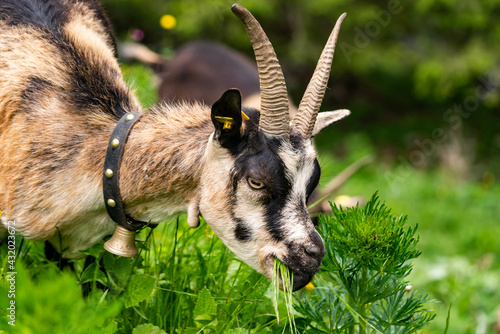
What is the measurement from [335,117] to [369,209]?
34.8 inches

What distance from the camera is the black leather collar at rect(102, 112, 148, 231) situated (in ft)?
9.33

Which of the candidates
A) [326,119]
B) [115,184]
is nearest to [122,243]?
[115,184]

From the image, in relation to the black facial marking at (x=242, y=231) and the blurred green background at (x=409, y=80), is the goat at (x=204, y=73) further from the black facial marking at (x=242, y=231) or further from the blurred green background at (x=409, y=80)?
the black facial marking at (x=242, y=231)

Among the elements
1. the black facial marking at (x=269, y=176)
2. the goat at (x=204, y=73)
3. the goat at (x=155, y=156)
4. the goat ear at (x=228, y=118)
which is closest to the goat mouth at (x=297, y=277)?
the goat at (x=155, y=156)

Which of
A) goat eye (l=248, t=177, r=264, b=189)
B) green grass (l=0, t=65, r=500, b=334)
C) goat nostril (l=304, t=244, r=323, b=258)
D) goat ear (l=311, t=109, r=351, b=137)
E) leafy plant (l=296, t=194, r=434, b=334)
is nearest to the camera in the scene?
green grass (l=0, t=65, r=500, b=334)

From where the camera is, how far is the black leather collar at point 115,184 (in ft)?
9.33

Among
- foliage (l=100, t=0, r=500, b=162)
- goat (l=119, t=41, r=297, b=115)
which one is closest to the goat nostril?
goat (l=119, t=41, r=297, b=115)

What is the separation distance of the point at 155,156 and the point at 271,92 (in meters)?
0.67

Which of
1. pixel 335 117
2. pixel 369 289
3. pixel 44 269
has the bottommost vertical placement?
pixel 44 269

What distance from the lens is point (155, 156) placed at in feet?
9.43

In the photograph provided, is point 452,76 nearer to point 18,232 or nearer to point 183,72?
point 183,72

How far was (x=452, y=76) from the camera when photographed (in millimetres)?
12094

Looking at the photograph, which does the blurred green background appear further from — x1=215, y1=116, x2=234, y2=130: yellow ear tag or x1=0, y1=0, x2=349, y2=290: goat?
x1=215, y1=116, x2=234, y2=130: yellow ear tag

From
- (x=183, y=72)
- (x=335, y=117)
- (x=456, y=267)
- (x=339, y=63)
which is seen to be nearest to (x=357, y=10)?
(x=339, y=63)
